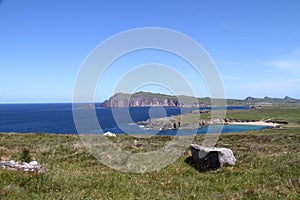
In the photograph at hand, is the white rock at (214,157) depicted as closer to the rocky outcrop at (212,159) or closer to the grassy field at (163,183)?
the rocky outcrop at (212,159)

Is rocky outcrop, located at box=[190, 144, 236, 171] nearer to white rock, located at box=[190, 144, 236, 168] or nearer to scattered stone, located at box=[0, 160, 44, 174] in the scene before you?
white rock, located at box=[190, 144, 236, 168]

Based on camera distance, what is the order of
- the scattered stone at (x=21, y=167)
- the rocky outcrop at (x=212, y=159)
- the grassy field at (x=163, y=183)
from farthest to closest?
the rocky outcrop at (x=212, y=159)
the scattered stone at (x=21, y=167)
the grassy field at (x=163, y=183)

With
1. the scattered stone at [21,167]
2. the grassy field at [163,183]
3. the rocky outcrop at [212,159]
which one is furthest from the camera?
the rocky outcrop at [212,159]

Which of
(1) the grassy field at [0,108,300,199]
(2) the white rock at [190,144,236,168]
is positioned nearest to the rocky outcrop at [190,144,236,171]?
(2) the white rock at [190,144,236,168]

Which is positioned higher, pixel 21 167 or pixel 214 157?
pixel 21 167

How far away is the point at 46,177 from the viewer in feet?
39.8

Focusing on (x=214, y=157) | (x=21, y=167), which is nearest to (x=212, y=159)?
(x=214, y=157)

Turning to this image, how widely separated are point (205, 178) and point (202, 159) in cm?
357

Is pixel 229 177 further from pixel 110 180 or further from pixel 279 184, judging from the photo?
pixel 110 180

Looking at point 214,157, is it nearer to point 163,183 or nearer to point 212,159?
point 212,159

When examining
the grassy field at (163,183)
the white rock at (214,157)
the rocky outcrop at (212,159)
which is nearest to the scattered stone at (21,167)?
the grassy field at (163,183)

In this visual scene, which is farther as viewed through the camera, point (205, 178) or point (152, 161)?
point (152, 161)

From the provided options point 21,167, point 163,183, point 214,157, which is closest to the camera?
point 163,183

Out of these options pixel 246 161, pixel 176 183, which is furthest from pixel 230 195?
pixel 246 161
